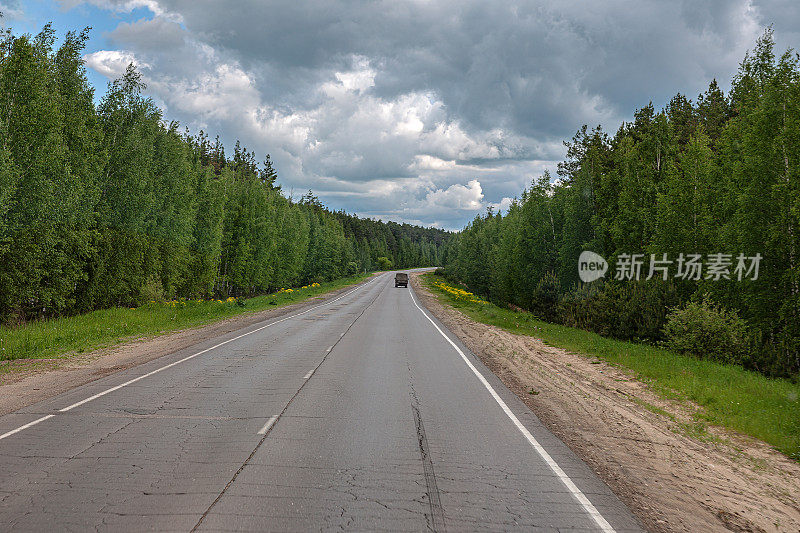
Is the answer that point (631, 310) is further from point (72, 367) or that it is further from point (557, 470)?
point (72, 367)

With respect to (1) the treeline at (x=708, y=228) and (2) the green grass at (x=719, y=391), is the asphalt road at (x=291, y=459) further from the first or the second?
(1) the treeline at (x=708, y=228)

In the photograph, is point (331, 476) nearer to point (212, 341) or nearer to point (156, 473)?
point (156, 473)

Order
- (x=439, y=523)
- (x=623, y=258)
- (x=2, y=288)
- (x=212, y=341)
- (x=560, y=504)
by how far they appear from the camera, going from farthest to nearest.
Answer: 1. (x=623, y=258)
2. (x=2, y=288)
3. (x=212, y=341)
4. (x=560, y=504)
5. (x=439, y=523)

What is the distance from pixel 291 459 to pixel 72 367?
9.55 m

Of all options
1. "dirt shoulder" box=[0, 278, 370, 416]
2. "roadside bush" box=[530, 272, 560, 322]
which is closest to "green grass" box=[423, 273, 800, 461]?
"dirt shoulder" box=[0, 278, 370, 416]

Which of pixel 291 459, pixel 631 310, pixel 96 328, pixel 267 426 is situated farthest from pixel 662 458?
pixel 96 328

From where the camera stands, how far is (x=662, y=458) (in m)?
6.55

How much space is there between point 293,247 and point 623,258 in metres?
49.1

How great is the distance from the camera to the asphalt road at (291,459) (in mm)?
4426

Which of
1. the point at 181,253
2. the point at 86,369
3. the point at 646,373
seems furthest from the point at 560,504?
the point at 181,253

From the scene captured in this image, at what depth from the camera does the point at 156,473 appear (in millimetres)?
5332

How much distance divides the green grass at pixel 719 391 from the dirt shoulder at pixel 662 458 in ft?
1.20

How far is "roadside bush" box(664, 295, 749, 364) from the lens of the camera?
51.4ft

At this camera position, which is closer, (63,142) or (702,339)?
(702,339)
